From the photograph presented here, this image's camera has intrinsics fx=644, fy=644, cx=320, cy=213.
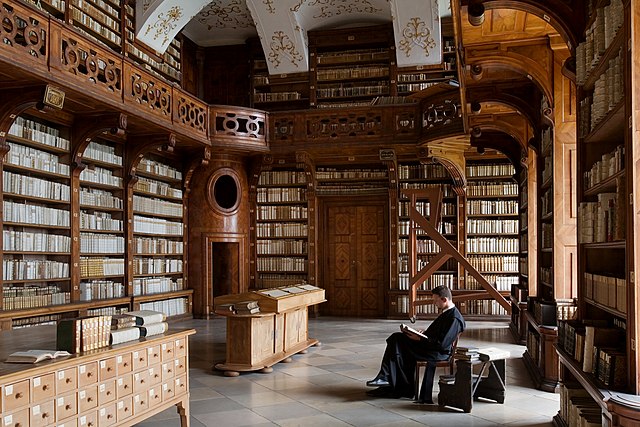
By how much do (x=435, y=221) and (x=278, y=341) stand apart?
2.97m

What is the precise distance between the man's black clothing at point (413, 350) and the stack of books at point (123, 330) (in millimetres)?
2633

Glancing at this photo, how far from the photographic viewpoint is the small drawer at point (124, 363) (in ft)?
13.4

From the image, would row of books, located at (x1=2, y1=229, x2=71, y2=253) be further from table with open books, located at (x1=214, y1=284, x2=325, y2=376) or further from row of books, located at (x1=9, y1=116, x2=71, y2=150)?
table with open books, located at (x1=214, y1=284, x2=325, y2=376)

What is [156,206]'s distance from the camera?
1157 cm

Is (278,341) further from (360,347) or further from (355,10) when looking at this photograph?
(355,10)

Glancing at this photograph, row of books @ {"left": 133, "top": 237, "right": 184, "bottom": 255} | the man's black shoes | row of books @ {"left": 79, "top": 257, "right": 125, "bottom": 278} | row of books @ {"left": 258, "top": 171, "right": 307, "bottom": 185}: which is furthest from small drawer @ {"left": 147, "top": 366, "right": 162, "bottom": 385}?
row of books @ {"left": 258, "top": 171, "right": 307, "bottom": 185}

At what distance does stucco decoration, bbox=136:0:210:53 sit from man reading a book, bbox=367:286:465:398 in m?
7.43

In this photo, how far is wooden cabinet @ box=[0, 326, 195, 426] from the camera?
329cm

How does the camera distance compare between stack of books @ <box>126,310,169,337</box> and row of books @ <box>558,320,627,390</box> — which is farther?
stack of books @ <box>126,310,169,337</box>

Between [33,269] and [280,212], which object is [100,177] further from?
[280,212]

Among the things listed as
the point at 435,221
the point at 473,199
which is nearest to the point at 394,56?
the point at 473,199

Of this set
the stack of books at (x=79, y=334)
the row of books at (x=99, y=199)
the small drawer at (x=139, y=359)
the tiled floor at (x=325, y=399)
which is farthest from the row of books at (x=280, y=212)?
the stack of books at (x=79, y=334)

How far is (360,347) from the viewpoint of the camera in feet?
30.1

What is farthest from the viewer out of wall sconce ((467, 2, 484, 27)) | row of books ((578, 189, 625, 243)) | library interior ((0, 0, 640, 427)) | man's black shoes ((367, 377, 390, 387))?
man's black shoes ((367, 377, 390, 387))
